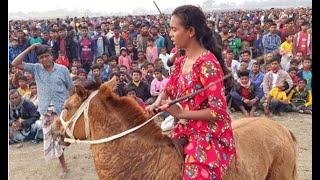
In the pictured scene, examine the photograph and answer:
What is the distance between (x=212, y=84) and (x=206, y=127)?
35 cm

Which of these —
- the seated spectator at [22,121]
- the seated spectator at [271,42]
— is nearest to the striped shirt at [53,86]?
the seated spectator at [22,121]

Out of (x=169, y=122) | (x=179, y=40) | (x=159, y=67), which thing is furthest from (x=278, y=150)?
(x=159, y=67)

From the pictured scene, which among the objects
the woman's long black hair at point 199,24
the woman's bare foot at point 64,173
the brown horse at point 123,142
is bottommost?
the woman's bare foot at point 64,173

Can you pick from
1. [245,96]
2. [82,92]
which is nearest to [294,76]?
[245,96]

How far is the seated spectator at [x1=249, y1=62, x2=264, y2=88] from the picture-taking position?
10.8 metres

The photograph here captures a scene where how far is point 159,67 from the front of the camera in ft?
35.7

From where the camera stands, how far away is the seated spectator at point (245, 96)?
1066cm

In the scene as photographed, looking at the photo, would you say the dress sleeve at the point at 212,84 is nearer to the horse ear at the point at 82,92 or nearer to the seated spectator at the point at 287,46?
the horse ear at the point at 82,92

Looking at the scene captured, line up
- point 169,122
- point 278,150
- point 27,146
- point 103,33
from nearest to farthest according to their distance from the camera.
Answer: point 278,150 < point 169,122 < point 27,146 < point 103,33

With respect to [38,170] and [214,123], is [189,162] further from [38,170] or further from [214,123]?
[38,170]

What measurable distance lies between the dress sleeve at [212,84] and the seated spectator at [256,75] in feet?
24.8

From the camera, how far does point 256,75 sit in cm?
1091

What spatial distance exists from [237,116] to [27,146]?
4.32m

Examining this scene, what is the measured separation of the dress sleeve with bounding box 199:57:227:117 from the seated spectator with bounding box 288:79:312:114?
7980 millimetres
